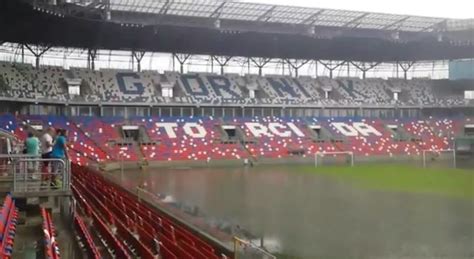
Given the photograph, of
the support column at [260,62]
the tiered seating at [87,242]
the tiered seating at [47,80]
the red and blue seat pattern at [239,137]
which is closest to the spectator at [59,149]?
the tiered seating at [87,242]

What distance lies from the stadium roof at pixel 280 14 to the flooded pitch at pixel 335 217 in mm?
18385

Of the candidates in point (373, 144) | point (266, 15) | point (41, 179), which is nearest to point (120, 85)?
point (266, 15)

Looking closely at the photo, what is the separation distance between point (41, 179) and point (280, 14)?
36.7 meters

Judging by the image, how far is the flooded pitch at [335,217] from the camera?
1225 centimetres

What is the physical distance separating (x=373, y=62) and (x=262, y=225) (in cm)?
5258

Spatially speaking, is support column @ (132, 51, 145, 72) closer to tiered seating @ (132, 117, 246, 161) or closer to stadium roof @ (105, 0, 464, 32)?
tiered seating @ (132, 117, 246, 161)

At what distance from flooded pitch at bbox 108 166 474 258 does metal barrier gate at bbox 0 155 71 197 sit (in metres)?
5.37

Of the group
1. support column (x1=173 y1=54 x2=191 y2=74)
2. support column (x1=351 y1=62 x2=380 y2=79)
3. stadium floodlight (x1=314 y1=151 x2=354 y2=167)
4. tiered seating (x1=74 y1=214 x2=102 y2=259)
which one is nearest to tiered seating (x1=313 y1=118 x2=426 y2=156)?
stadium floodlight (x1=314 y1=151 x2=354 y2=167)

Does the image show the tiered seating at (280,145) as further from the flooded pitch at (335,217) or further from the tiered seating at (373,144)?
the flooded pitch at (335,217)

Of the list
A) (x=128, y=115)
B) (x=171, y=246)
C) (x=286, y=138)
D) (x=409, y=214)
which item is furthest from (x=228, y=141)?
(x=171, y=246)

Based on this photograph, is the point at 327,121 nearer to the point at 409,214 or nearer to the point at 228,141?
the point at 228,141

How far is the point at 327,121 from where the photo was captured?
54.3 metres

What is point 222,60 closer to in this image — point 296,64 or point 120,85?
point 296,64

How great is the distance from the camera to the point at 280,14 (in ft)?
Result: 144
